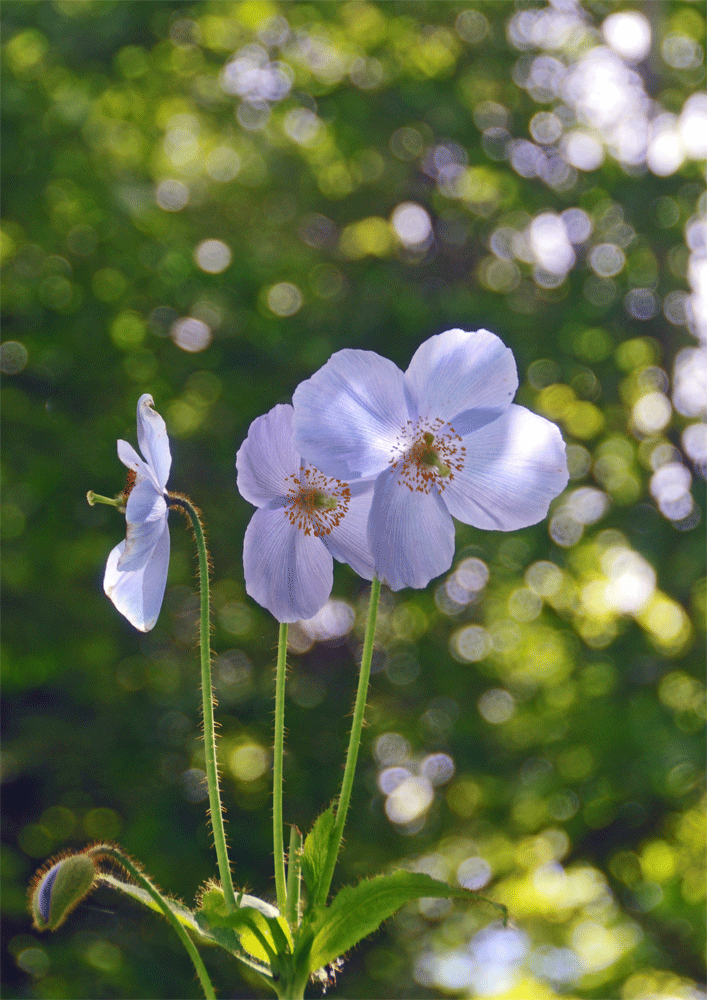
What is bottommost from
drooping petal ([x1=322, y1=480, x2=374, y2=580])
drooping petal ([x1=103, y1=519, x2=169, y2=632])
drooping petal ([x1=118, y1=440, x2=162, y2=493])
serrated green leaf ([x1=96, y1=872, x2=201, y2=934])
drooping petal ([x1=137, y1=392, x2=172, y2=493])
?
serrated green leaf ([x1=96, y1=872, x2=201, y2=934])

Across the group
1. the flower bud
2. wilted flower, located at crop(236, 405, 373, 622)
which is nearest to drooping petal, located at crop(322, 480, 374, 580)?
wilted flower, located at crop(236, 405, 373, 622)

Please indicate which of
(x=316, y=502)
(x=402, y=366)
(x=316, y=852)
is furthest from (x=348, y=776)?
(x=402, y=366)

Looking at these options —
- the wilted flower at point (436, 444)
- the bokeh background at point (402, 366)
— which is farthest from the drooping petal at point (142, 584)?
the bokeh background at point (402, 366)

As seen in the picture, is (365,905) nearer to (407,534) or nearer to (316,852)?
(316,852)

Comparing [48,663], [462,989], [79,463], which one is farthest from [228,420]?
[462,989]

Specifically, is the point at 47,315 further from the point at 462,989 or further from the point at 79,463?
the point at 462,989

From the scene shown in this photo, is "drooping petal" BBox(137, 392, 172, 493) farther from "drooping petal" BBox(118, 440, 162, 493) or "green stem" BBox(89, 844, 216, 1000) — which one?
"green stem" BBox(89, 844, 216, 1000)

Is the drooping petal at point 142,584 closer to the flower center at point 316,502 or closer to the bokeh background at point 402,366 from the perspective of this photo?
the flower center at point 316,502
